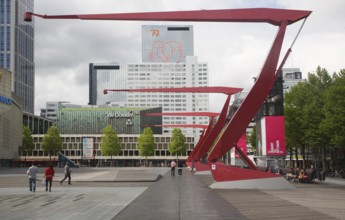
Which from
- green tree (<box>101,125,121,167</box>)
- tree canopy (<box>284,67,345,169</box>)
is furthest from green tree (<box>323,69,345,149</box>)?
green tree (<box>101,125,121,167</box>)

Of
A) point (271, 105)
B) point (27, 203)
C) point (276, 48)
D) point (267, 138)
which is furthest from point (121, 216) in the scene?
point (271, 105)

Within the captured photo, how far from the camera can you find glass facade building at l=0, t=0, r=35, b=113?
520 ft

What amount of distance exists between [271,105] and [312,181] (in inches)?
541

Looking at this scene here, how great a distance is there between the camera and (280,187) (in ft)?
80.5

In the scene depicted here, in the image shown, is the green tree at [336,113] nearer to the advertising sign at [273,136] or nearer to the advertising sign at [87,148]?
Result: the advertising sign at [273,136]

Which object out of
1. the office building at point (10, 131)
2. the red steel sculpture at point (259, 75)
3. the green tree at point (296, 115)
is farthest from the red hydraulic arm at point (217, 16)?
the office building at point (10, 131)

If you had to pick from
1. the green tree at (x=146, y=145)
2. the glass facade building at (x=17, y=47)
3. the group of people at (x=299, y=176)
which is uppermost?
the glass facade building at (x=17, y=47)

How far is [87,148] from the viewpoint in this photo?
12988cm

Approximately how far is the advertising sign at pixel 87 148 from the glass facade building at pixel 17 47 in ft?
126

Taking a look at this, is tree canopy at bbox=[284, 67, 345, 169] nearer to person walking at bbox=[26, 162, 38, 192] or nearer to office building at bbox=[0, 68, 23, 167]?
person walking at bbox=[26, 162, 38, 192]

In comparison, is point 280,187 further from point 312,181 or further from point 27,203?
point 27,203

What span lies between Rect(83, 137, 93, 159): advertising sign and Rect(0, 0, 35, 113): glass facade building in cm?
3830

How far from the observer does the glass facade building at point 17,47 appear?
158375 millimetres

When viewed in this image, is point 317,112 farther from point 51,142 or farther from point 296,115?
point 51,142
